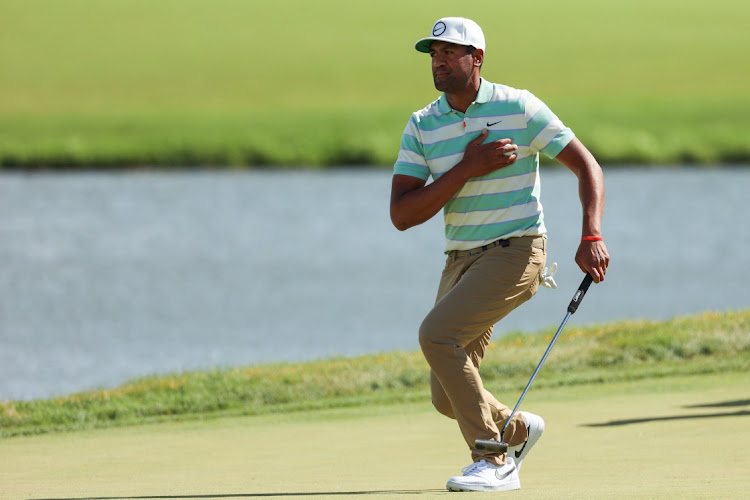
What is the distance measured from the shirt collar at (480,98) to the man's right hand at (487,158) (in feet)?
0.75

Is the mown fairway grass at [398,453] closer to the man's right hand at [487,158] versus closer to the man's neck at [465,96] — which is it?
the man's right hand at [487,158]

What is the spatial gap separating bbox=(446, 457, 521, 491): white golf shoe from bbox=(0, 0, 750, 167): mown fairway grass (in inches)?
1646

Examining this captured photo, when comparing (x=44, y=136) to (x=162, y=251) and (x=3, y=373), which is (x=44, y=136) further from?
(x=3, y=373)

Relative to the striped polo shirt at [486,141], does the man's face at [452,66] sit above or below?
above

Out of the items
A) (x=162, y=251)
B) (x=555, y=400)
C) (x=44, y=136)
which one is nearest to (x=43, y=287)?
(x=162, y=251)

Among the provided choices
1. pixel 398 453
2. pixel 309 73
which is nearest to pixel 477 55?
pixel 398 453

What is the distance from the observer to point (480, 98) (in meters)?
5.71

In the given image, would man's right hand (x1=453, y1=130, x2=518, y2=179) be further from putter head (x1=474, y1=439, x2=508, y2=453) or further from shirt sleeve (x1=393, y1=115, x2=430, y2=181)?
putter head (x1=474, y1=439, x2=508, y2=453)

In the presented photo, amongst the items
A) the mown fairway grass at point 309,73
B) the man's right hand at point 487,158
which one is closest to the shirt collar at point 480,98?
the man's right hand at point 487,158

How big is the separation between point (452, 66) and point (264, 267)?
21.2 meters

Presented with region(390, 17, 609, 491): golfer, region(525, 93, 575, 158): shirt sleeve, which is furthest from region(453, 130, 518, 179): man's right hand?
region(525, 93, 575, 158): shirt sleeve

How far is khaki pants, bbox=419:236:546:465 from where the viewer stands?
18.5ft

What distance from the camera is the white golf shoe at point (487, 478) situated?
550cm

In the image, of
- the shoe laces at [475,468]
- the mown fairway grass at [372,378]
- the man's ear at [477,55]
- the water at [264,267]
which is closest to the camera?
the shoe laces at [475,468]
